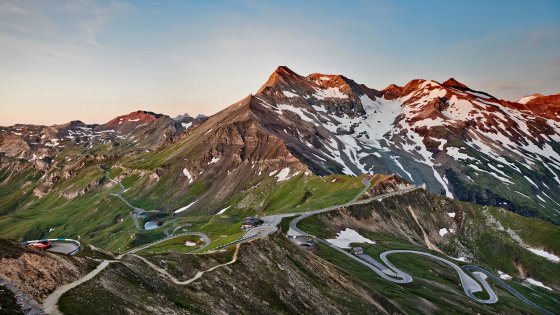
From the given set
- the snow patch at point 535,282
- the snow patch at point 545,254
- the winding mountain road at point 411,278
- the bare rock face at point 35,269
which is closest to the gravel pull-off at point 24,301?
the bare rock face at point 35,269

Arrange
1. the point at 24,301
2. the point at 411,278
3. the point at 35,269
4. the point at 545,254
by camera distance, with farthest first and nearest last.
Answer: the point at 545,254 → the point at 411,278 → the point at 35,269 → the point at 24,301

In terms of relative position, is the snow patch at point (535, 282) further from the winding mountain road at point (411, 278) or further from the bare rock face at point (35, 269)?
the bare rock face at point (35, 269)

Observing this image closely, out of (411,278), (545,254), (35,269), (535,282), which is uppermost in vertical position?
(35,269)

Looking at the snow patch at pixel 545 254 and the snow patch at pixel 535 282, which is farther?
the snow patch at pixel 545 254

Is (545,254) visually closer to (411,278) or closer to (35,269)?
(411,278)

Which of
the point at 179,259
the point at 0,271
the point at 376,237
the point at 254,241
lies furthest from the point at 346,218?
the point at 0,271

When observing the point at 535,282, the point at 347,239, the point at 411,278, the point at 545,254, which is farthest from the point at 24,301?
the point at 545,254

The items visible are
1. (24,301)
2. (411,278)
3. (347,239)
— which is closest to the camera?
(24,301)

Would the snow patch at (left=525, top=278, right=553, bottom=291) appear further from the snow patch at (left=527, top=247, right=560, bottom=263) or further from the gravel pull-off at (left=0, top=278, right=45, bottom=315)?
the gravel pull-off at (left=0, top=278, right=45, bottom=315)

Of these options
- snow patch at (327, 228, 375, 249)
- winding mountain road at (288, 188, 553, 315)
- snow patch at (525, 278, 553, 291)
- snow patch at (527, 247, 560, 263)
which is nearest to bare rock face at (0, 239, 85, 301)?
winding mountain road at (288, 188, 553, 315)

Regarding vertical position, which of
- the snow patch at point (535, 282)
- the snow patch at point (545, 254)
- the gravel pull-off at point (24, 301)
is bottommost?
the snow patch at point (535, 282)

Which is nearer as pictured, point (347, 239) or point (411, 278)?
point (411, 278)
